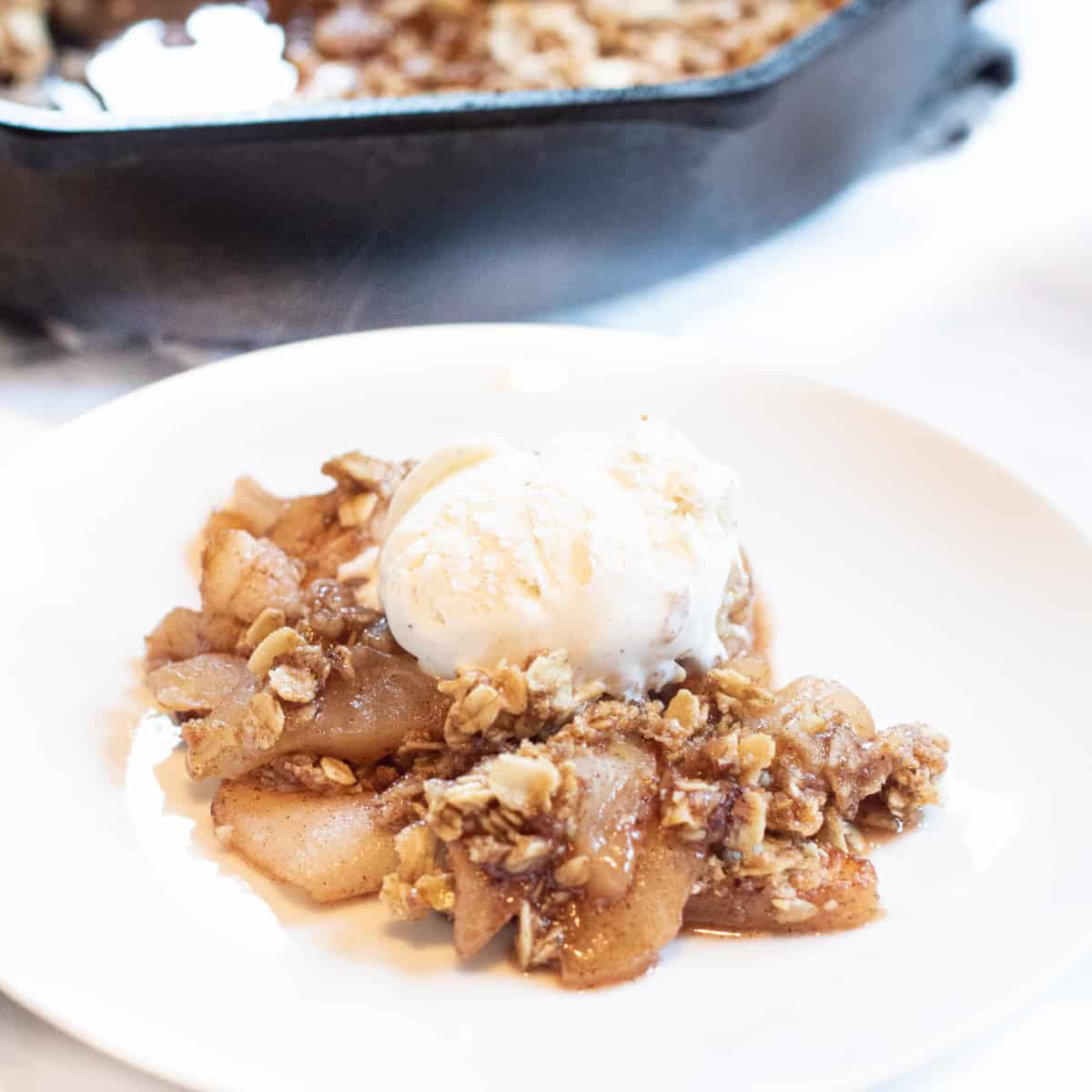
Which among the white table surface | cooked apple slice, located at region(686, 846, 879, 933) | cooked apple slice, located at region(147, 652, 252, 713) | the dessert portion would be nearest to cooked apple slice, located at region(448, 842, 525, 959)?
the dessert portion

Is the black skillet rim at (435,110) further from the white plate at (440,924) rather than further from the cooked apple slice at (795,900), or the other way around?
the cooked apple slice at (795,900)

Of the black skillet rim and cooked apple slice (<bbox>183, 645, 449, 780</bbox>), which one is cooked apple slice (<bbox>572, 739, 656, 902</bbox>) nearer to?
cooked apple slice (<bbox>183, 645, 449, 780</bbox>)

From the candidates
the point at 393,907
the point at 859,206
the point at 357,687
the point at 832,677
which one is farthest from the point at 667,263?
the point at 393,907

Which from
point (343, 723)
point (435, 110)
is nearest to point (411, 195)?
point (435, 110)

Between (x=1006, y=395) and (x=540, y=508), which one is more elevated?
(x=540, y=508)

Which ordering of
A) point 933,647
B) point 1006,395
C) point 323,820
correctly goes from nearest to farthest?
point 323,820 → point 933,647 → point 1006,395

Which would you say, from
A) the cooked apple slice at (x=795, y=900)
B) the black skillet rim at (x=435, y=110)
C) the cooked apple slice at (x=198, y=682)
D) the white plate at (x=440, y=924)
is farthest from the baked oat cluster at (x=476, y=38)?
the cooked apple slice at (x=795, y=900)

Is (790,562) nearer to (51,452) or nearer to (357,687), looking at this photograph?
(357,687)
